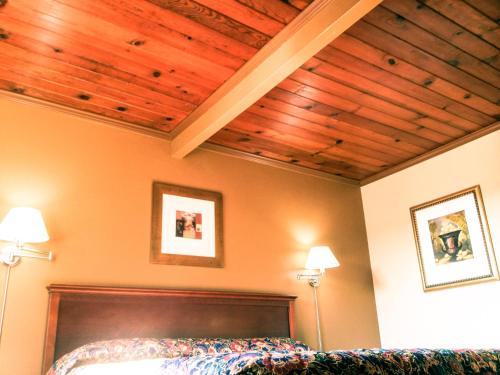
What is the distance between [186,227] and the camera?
3512 mm

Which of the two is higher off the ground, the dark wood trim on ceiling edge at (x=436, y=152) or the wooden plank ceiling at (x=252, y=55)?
the wooden plank ceiling at (x=252, y=55)

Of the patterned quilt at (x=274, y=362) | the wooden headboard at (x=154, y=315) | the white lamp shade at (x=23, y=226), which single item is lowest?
the patterned quilt at (x=274, y=362)

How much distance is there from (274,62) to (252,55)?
0.58 ft

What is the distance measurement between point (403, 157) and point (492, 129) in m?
0.79

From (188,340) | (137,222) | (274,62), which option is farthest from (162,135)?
(188,340)

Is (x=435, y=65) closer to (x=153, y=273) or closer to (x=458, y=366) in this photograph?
(x=458, y=366)

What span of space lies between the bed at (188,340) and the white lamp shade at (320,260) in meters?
0.34

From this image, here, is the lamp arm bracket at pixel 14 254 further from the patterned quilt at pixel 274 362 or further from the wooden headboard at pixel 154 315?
the patterned quilt at pixel 274 362

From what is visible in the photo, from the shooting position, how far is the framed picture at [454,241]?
3.64 meters

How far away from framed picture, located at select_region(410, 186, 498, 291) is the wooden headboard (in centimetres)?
125

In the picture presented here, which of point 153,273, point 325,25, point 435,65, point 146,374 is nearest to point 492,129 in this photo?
point 435,65

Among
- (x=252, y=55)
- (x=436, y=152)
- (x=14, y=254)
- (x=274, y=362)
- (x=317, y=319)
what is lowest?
(x=274, y=362)

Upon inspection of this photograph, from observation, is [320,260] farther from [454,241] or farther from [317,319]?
[454,241]

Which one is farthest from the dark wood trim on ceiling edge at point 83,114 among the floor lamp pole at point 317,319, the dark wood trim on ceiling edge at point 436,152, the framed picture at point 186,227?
the dark wood trim on ceiling edge at point 436,152
